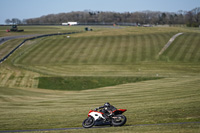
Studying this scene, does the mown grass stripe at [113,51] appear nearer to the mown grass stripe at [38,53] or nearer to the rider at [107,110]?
the mown grass stripe at [38,53]

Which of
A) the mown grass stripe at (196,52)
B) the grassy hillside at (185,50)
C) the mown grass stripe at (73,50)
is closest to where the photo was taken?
the mown grass stripe at (196,52)

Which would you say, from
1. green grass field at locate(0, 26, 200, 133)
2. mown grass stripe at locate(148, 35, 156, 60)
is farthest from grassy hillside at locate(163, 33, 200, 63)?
mown grass stripe at locate(148, 35, 156, 60)

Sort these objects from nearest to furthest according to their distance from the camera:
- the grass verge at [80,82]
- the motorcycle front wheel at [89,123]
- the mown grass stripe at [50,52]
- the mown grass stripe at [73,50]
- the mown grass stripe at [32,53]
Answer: the motorcycle front wheel at [89,123] < the grass verge at [80,82] < the mown grass stripe at [73,50] < the mown grass stripe at [32,53] < the mown grass stripe at [50,52]

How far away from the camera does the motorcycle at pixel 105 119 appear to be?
18.2 metres

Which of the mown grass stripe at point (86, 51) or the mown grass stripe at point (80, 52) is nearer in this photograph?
the mown grass stripe at point (86, 51)

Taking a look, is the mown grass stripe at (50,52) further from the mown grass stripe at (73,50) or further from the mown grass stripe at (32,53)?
the mown grass stripe at (73,50)

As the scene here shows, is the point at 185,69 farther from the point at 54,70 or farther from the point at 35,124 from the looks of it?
the point at 35,124

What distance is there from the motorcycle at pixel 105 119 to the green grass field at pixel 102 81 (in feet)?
1.98

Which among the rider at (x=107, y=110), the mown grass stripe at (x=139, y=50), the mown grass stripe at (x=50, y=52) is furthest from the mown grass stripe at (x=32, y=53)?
the rider at (x=107, y=110)

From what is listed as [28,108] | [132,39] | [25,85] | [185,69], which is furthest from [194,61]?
[28,108]

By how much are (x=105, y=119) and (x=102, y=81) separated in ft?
107

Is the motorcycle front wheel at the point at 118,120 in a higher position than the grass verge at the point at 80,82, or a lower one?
higher

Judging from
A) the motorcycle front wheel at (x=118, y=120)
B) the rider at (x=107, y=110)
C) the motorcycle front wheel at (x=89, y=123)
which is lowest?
the motorcycle front wheel at (x=89, y=123)

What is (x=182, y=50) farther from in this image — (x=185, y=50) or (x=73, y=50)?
(x=73, y=50)
